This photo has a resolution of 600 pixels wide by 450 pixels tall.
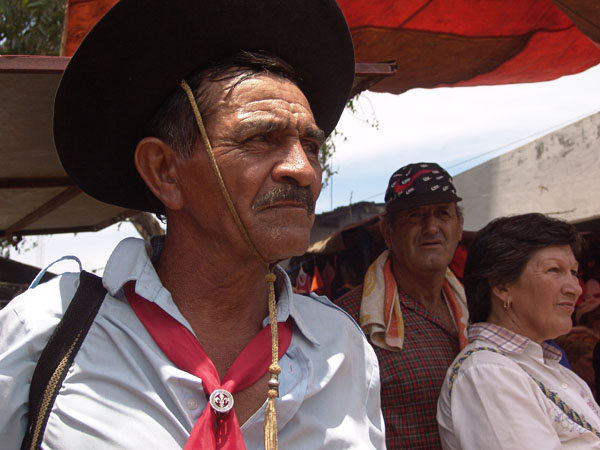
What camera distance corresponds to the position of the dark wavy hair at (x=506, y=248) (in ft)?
7.43

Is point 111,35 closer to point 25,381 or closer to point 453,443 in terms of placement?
point 25,381

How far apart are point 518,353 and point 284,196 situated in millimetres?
1304

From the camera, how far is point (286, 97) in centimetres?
145

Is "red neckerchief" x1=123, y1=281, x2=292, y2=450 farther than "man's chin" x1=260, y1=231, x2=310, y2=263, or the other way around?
"man's chin" x1=260, y1=231, x2=310, y2=263

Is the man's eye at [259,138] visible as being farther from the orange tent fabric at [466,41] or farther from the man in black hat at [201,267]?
the orange tent fabric at [466,41]

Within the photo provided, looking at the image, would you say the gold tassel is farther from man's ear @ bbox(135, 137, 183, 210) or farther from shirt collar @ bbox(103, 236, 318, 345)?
man's ear @ bbox(135, 137, 183, 210)

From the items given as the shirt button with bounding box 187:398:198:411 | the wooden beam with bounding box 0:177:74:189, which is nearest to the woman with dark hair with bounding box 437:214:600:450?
the shirt button with bounding box 187:398:198:411

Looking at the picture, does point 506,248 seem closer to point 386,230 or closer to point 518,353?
point 518,353

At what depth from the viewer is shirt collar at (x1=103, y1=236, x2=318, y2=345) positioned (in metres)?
1.29

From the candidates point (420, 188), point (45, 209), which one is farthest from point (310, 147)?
point (45, 209)

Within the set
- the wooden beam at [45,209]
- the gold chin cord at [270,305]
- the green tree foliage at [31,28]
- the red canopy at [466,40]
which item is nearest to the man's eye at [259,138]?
the gold chin cord at [270,305]

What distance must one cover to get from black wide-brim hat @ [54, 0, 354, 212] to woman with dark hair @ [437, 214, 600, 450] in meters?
1.21

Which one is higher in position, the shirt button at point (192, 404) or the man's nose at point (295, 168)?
the man's nose at point (295, 168)

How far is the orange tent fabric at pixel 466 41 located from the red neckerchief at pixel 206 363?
149cm
